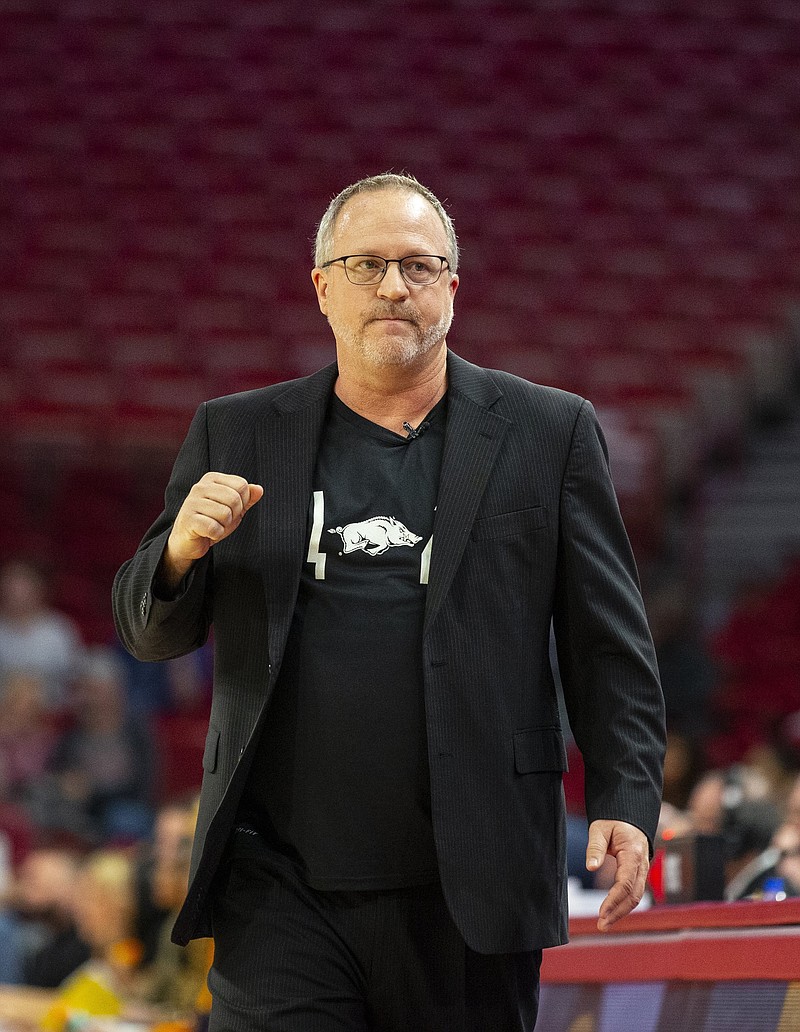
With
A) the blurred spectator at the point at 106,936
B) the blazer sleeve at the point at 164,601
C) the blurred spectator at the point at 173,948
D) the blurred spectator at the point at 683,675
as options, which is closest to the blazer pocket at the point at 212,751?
the blazer sleeve at the point at 164,601

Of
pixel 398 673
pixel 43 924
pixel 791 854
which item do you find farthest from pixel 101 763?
pixel 398 673

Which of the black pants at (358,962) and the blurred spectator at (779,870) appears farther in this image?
the blurred spectator at (779,870)

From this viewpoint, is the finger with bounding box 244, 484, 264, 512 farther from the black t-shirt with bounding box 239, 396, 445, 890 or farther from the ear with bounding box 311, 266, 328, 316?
the ear with bounding box 311, 266, 328, 316

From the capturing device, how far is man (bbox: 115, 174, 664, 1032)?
6.02 feet

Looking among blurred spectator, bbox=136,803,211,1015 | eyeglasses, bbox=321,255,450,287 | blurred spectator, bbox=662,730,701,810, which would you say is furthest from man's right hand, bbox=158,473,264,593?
blurred spectator, bbox=662,730,701,810

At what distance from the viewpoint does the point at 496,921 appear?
1815mm

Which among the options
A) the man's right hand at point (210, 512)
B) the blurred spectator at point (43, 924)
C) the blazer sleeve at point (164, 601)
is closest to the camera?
the man's right hand at point (210, 512)

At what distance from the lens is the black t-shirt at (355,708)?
185 centimetres

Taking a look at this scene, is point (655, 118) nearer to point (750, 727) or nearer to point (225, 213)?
point (225, 213)

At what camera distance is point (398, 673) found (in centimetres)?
188

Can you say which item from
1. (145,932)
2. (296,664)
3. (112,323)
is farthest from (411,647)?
(112,323)

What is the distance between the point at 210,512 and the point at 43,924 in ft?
15.1

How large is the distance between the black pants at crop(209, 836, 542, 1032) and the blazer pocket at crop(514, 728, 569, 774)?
0.60ft

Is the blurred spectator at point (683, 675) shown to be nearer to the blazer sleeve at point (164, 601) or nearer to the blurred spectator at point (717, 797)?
the blurred spectator at point (717, 797)
